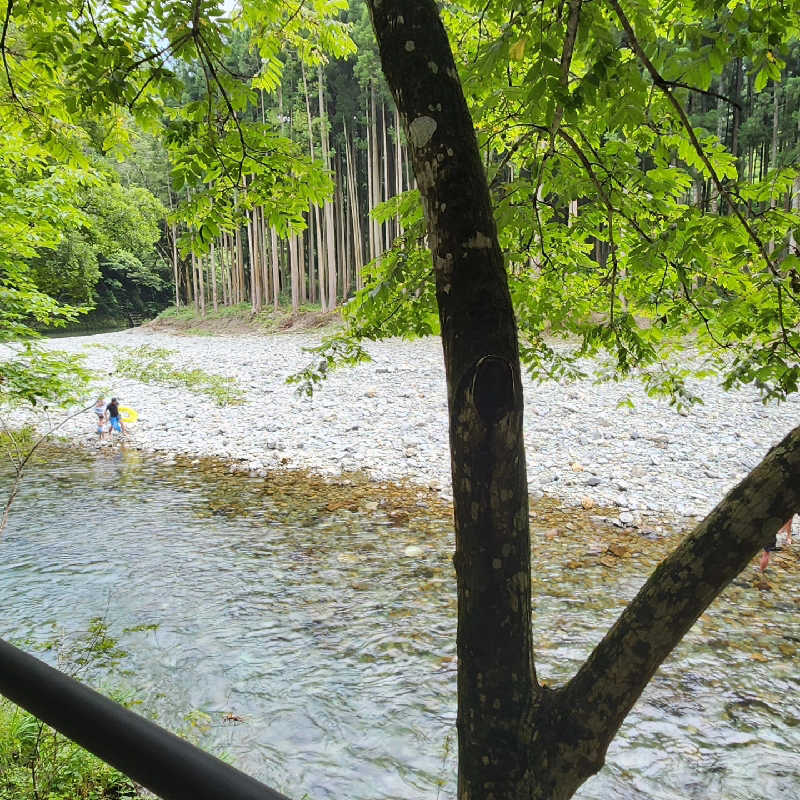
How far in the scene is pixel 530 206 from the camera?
6.90ft

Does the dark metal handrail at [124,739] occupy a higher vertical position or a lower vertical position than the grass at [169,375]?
higher

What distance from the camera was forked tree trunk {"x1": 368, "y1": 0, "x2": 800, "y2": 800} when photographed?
105 cm

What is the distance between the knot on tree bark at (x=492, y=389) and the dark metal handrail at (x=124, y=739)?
0.66 metres

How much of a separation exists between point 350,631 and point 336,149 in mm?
29734

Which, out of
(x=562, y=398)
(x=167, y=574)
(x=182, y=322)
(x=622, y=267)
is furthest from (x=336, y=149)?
(x=622, y=267)

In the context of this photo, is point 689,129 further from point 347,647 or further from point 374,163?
point 374,163

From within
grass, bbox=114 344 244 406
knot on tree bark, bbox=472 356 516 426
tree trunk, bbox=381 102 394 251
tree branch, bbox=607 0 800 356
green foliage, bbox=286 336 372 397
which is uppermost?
tree trunk, bbox=381 102 394 251

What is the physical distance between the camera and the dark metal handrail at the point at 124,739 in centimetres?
60

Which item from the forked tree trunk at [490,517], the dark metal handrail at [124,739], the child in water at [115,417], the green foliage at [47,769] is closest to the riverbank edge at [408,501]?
the child in water at [115,417]

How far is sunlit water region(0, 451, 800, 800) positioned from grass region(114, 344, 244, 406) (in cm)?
810

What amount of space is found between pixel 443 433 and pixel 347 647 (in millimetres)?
6430

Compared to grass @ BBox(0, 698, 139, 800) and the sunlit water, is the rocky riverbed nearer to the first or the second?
the sunlit water

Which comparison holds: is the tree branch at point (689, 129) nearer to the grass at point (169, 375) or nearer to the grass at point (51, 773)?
the grass at point (51, 773)

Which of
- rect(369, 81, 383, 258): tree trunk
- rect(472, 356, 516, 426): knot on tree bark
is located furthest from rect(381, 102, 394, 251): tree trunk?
rect(472, 356, 516, 426): knot on tree bark
